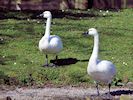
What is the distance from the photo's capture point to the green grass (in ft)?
40.9

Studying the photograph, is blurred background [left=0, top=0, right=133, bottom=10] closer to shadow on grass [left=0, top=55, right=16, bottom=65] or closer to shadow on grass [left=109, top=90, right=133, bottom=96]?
shadow on grass [left=0, top=55, right=16, bottom=65]

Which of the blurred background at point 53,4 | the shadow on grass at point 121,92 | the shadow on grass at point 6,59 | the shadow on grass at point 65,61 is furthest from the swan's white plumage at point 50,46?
the blurred background at point 53,4

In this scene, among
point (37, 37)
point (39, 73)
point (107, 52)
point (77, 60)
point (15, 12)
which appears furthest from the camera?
point (15, 12)

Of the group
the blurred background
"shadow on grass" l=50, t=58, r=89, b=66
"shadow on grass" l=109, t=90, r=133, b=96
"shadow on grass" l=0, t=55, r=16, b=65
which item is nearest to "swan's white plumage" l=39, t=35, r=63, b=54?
"shadow on grass" l=50, t=58, r=89, b=66

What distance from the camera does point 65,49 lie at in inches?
592

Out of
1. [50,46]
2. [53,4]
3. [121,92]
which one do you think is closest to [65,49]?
[50,46]

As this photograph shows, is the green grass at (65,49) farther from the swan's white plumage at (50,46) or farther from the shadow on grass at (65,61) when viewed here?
the swan's white plumage at (50,46)

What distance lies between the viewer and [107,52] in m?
14.9

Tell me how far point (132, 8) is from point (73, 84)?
43.5 ft

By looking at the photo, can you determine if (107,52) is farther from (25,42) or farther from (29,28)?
(29,28)

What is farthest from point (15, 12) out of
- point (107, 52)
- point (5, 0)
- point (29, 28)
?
point (107, 52)

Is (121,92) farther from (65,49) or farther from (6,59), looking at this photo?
(65,49)

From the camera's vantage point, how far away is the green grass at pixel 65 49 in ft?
40.9

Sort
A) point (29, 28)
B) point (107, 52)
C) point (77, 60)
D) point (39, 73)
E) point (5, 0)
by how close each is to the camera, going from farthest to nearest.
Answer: point (5, 0)
point (29, 28)
point (107, 52)
point (77, 60)
point (39, 73)
